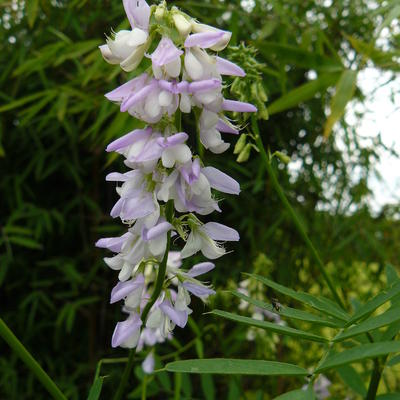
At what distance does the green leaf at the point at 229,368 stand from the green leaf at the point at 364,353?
0.04 meters

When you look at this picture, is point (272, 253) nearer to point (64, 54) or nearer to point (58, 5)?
point (64, 54)

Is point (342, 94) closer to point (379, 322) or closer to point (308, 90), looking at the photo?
point (308, 90)

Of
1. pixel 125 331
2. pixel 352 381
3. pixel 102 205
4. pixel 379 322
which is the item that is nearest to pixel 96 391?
pixel 125 331

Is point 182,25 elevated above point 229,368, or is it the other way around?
point 182,25

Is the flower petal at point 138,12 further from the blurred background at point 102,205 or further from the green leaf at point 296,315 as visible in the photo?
the blurred background at point 102,205

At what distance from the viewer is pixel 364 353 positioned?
437 mm

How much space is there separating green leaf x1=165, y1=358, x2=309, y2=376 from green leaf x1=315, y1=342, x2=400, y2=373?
1.7 inches

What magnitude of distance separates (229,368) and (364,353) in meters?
0.12

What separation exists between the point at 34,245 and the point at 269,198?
0.80m

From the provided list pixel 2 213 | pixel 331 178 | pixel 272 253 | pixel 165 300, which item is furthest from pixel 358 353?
pixel 2 213

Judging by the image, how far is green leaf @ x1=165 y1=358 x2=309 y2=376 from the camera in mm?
478

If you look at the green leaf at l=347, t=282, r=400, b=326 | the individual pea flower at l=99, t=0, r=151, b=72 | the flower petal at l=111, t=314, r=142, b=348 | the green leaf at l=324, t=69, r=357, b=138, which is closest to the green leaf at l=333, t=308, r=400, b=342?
the green leaf at l=347, t=282, r=400, b=326

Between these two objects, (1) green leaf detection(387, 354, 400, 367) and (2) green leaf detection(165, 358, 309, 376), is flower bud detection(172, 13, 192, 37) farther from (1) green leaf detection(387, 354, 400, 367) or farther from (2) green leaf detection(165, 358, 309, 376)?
(1) green leaf detection(387, 354, 400, 367)

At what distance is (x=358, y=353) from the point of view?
1.46 ft
